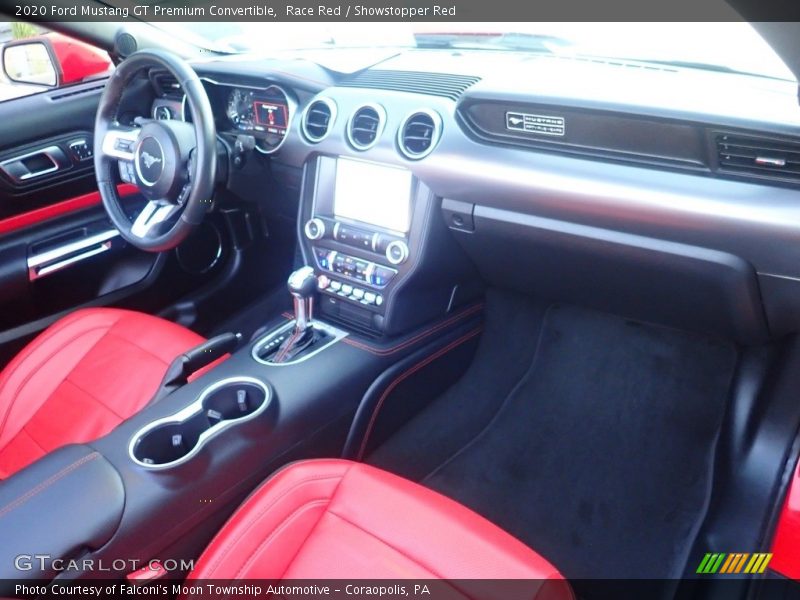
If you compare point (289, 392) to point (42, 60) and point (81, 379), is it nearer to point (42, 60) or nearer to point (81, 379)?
point (81, 379)

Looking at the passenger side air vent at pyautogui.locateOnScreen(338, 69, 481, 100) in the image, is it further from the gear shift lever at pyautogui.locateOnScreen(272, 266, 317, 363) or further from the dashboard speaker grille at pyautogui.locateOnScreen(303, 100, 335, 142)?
the gear shift lever at pyautogui.locateOnScreen(272, 266, 317, 363)

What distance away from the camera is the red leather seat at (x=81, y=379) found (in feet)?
4.68

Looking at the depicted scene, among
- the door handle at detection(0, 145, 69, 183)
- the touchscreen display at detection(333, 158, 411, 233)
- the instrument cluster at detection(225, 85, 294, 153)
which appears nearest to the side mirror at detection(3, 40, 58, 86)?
the door handle at detection(0, 145, 69, 183)

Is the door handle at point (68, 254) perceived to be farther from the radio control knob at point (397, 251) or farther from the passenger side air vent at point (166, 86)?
the radio control knob at point (397, 251)

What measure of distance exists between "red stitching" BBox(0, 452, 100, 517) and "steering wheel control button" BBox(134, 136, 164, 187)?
2.34 ft

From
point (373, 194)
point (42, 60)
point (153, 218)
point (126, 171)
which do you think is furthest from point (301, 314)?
point (42, 60)

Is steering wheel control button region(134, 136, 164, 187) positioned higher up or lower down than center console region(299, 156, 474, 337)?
higher up

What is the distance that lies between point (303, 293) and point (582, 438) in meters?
0.85

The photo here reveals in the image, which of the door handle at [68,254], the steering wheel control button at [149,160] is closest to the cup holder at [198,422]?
the steering wheel control button at [149,160]

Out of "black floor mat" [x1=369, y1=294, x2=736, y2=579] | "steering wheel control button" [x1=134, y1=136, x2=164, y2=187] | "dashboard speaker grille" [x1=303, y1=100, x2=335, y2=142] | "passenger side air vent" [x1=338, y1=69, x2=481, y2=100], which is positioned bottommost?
"black floor mat" [x1=369, y1=294, x2=736, y2=579]

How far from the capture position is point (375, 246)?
1.59 meters

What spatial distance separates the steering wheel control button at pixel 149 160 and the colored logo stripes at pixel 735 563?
1469mm

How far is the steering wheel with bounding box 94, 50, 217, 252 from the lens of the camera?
4.85 ft

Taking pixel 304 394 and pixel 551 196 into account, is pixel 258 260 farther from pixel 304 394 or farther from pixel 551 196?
pixel 551 196
